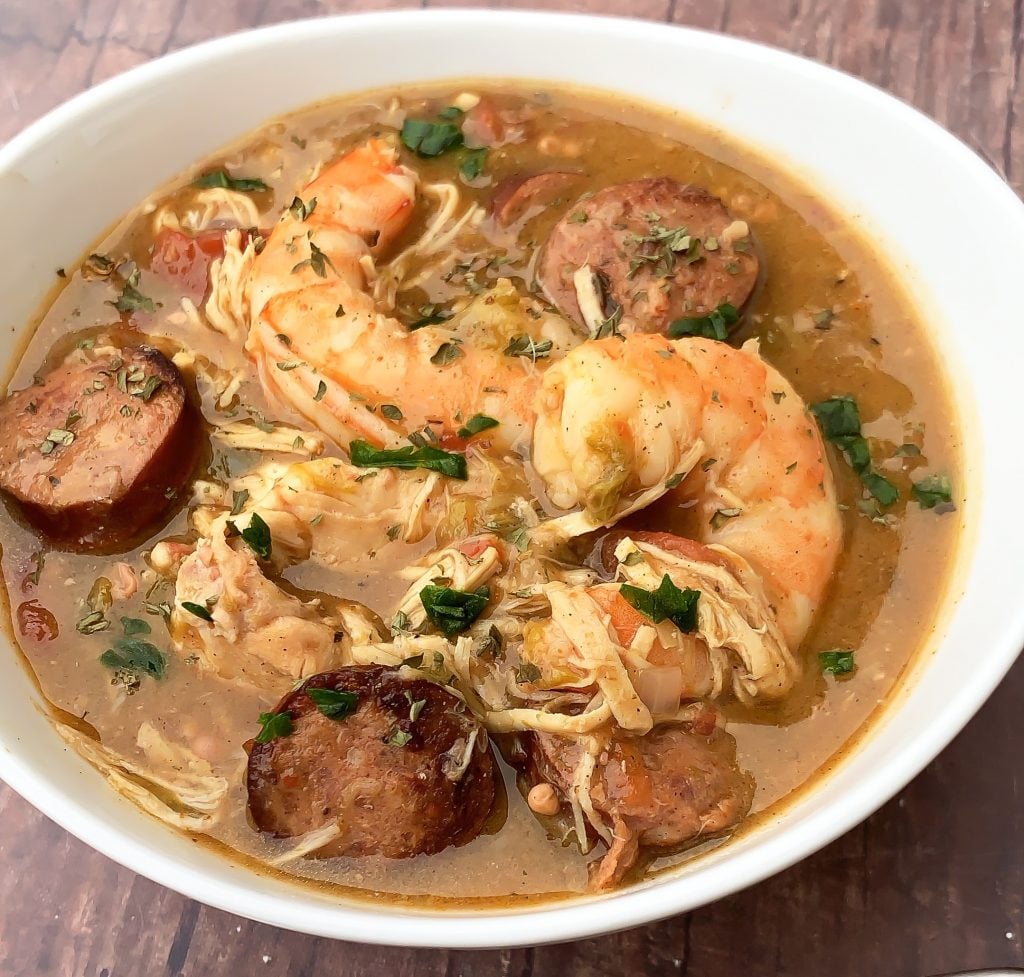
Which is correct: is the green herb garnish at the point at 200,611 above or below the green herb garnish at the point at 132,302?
below

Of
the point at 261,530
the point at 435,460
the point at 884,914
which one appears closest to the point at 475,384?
the point at 435,460

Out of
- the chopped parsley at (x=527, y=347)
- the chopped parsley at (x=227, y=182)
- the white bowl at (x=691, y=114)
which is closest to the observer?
the white bowl at (x=691, y=114)

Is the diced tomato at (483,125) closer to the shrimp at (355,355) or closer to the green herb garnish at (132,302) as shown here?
the shrimp at (355,355)

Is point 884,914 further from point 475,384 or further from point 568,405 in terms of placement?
point 475,384

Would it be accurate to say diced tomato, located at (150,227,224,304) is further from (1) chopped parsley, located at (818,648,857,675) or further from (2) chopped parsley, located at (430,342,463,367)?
(1) chopped parsley, located at (818,648,857,675)

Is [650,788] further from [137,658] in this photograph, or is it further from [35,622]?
[35,622]

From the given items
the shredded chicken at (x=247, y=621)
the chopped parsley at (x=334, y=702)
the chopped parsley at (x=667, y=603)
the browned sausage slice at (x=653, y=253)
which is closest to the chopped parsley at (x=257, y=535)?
the shredded chicken at (x=247, y=621)
